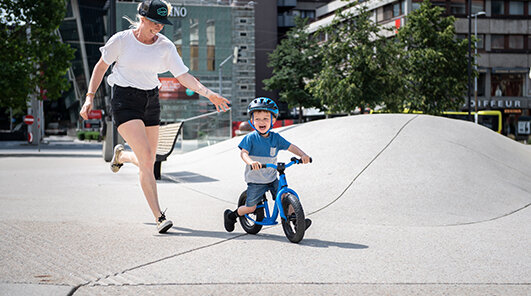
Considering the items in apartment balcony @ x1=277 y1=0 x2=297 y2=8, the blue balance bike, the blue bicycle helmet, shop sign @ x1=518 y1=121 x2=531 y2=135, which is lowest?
shop sign @ x1=518 y1=121 x2=531 y2=135

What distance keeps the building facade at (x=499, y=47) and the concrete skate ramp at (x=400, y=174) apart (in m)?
45.5

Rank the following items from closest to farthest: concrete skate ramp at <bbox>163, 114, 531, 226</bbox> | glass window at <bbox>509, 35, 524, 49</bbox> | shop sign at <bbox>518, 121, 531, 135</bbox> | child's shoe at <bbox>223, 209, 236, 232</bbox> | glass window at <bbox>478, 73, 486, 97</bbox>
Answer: child's shoe at <bbox>223, 209, 236, 232</bbox> < concrete skate ramp at <bbox>163, 114, 531, 226</bbox> < shop sign at <bbox>518, 121, 531, 135</bbox> < glass window at <bbox>478, 73, 486, 97</bbox> < glass window at <bbox>509, 35, 524, 49</bbox>

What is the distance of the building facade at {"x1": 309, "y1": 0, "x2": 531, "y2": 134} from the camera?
2180 inches

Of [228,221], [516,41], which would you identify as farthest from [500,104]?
[228,221]

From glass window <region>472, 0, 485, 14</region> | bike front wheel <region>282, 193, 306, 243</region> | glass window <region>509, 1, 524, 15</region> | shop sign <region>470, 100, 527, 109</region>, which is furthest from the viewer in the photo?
glass window <region>509, 1, 524, 15</region>

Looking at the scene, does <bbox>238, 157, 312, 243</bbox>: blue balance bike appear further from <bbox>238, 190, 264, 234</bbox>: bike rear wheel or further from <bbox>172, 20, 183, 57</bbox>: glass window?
<bbox>172, 20, 183, 57</bbox>: glass window

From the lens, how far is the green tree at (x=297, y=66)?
53.4 metres

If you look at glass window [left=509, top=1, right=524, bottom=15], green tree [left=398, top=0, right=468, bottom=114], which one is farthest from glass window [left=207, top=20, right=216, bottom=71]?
glass window [left=509, top=1, right=524, bottom=15]

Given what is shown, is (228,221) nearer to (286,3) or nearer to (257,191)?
(257,191)

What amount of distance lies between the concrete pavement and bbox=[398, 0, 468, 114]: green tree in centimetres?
2170

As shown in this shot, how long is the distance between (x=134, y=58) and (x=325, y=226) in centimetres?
260

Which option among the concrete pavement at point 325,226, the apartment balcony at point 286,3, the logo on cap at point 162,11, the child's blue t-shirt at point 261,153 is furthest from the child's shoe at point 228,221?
the apartment balcony at point 286,3

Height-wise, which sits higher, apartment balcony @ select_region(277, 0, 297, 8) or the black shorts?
apartment balcony @ select_region(277, 0, 297, 8)

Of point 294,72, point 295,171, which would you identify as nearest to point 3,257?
point 295,171
